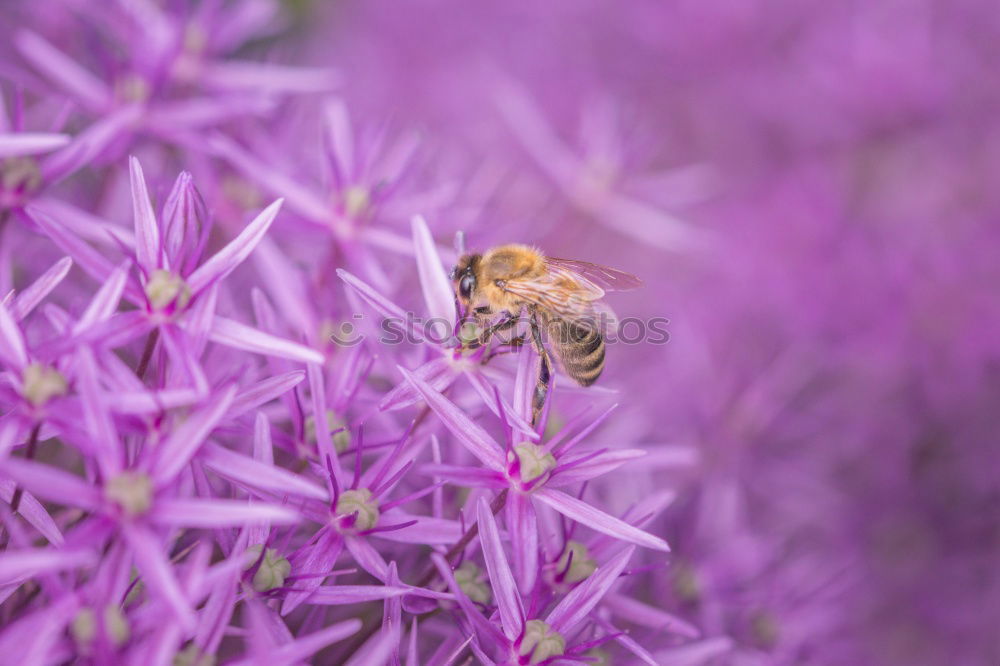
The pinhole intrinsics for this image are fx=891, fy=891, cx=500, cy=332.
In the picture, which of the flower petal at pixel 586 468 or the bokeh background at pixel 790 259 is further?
Answer: the bokeh background at pixel 790 259

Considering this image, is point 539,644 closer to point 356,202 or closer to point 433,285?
point 433,285

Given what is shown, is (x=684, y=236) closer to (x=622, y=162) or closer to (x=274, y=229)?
(x=622, y=162)

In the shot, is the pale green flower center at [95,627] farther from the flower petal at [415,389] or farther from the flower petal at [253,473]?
the flower petal at [415,389]

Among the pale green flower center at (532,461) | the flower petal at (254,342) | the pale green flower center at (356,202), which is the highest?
the pale green flower center at (356,202)

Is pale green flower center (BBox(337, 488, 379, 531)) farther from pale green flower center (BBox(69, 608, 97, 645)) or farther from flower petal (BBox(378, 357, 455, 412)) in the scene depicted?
pale green flower center (BBox(69, 608, 97, 645))

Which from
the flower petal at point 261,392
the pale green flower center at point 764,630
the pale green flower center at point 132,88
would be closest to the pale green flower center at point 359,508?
the flower petal at point 261,392

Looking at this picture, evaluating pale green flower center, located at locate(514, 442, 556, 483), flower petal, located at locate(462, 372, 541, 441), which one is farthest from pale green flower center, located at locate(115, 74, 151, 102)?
pale green flower center, located at locate(514, 442, 556, 483)

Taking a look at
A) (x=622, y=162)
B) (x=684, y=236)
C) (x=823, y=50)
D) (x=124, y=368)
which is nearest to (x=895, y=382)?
(x=684, y=236)
